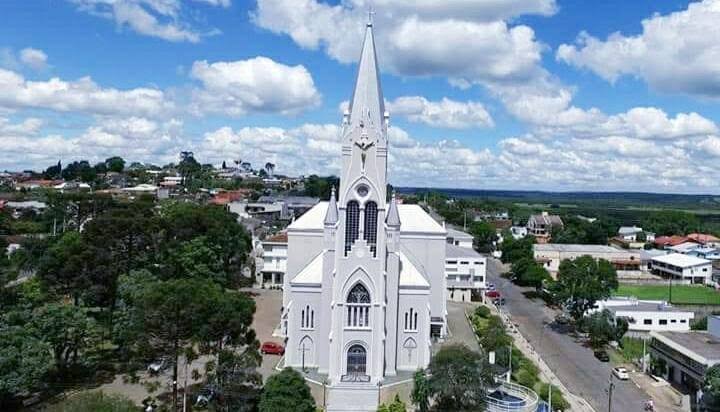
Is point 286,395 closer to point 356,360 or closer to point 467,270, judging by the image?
point 356,360

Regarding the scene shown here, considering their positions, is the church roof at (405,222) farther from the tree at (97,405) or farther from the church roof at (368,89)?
the tree at (97,405)

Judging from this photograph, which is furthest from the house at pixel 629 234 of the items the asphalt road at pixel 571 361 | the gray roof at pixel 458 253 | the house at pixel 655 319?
the house at pixel 655 319

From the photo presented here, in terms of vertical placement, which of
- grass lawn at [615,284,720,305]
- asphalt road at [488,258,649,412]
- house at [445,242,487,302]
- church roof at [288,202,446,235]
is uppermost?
church roof at [288,202,446,235]

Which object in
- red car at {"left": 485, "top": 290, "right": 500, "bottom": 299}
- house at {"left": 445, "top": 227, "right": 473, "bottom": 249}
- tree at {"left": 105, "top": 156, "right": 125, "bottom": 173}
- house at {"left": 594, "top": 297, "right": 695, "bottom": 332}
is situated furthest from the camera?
tree at {"left": 105, "top": 156, "right": 125, "bottom": 173}

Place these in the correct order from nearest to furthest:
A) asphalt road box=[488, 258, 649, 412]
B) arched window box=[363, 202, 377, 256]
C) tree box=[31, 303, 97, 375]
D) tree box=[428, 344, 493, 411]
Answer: tree box=[428, 344, 493, 411] → tree box=[31, 303, 97, 375] → asphalt road box=[488, 258, 649, 412] → arched window box=[363, 202, 377, 256]

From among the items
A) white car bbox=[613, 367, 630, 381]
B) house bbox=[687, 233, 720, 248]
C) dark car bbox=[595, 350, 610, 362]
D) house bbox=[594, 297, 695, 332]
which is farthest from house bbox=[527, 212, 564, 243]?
white car bbox=[613, 367, 630, 381]

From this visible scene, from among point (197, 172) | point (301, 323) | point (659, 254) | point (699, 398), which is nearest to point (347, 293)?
point (301, 323)

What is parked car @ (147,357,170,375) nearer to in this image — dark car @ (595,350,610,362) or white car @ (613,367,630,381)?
white car @ (613,367,630,381)
